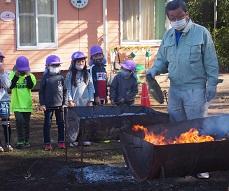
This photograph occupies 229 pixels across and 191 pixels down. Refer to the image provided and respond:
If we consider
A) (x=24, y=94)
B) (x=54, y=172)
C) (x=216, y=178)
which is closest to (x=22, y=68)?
(x=24, y=94)

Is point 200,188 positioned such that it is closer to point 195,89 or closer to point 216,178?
point 216,178

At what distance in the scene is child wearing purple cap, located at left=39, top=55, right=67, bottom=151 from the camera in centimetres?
755

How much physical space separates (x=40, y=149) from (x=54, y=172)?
1237 millimetres

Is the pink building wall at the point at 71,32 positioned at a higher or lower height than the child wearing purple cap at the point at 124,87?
higher

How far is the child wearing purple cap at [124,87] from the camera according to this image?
791 cm

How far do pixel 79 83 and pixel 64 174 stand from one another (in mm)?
1719

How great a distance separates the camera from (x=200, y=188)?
5.82m

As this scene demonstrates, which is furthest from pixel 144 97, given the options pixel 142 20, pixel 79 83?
pixel 142 20

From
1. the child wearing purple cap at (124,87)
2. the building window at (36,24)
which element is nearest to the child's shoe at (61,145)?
the child wearing purple cap at (124,87)

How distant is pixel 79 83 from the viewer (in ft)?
25.2

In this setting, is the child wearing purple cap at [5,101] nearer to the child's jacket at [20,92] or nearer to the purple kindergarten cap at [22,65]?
the child's jacket at [20,92]

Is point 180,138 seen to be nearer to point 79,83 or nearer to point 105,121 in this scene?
point 105,121

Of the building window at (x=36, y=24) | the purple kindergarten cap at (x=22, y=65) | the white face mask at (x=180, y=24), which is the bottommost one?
the purple kindergarten cap at (x=22, y=65)

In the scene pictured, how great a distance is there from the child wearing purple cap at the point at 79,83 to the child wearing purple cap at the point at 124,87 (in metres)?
0.38
